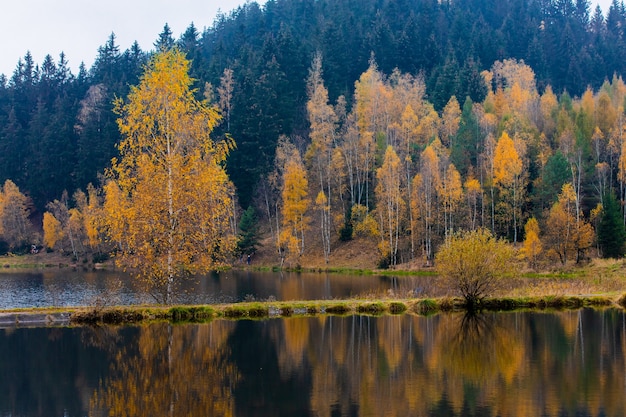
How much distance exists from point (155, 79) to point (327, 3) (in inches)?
5094

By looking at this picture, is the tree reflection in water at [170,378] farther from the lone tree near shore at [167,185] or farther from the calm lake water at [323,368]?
the lone tree near shore at [167,185]

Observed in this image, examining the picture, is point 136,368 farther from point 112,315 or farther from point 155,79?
point 155,79

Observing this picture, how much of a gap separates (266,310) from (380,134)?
55.2m

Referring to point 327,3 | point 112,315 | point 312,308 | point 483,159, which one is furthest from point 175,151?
point 327,3

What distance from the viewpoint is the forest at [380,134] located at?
7038 cm

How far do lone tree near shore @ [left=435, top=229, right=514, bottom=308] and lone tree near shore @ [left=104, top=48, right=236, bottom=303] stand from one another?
37.5 feet

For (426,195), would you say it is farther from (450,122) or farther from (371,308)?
(371,308)

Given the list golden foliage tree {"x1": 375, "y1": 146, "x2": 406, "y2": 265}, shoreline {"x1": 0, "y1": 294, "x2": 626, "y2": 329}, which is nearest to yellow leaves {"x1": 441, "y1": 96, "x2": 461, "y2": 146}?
golden foliage tree {"x1": 375, "y1": 146, "x2": 406, "y2": 265}

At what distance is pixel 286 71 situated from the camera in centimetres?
10750

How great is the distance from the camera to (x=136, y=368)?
19953 mm

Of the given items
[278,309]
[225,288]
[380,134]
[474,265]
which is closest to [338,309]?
[278,309]

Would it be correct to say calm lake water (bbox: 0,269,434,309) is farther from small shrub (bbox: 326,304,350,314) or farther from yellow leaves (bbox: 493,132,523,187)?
yellow leaves (bbox: 493,132,523,187)

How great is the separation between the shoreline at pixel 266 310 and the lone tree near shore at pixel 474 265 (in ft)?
3.01

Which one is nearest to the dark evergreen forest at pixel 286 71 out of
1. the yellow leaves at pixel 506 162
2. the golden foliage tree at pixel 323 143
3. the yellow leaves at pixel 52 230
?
the golden foliage tree at pixel 323 143
